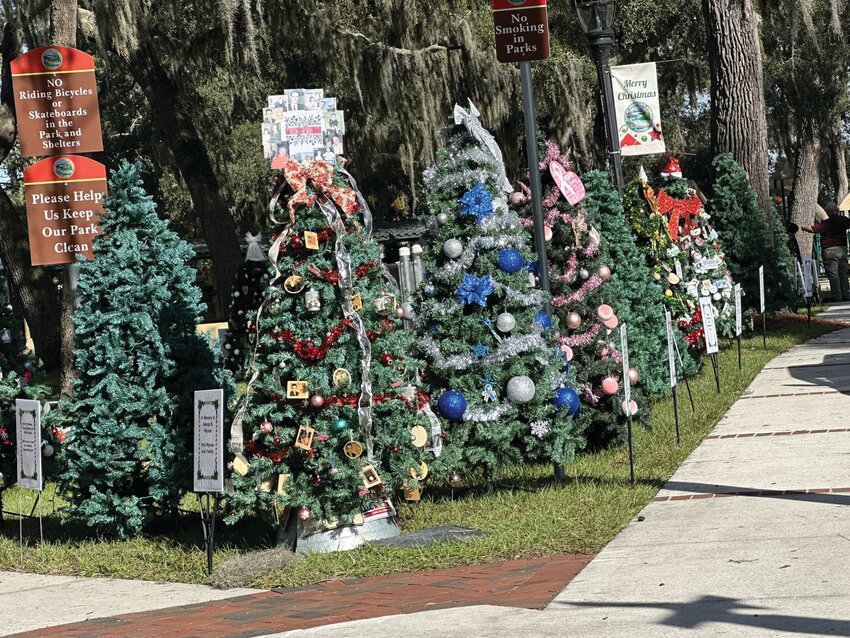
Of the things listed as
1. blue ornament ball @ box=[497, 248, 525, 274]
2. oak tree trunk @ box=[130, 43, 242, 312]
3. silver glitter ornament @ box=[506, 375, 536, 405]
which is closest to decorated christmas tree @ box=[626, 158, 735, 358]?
blue ornament ball @ box=[497, 248, 525, 274]

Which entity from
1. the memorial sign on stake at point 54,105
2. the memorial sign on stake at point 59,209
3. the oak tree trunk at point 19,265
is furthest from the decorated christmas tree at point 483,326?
the oak tree trunk at point 19,265

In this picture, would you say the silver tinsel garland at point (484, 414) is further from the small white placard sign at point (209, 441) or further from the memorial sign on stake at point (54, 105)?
the memorial sign on stake at point (54, 105)

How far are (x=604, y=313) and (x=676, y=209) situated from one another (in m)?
5.21

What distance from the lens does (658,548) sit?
7.30 m

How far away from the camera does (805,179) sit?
112 ft

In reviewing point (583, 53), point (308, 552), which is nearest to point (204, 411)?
point (308, 552)

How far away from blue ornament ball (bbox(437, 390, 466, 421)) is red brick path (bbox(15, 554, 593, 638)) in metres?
1.89

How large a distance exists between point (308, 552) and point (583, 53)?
23.1 m

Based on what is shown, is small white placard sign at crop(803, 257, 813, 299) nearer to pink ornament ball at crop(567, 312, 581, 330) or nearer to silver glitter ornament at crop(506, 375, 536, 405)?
pink ornament ball at crop(567, 312, 581, 330)

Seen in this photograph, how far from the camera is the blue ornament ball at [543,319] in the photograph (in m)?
9.68

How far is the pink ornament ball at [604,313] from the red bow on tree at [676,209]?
4.38 metres

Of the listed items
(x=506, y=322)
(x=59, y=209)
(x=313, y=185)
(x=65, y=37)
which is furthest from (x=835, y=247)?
(x=313, y=185)

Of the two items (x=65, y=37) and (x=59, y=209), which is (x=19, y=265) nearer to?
(x=65, y=37)

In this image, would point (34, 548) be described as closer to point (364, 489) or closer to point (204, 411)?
point (204, 411)
